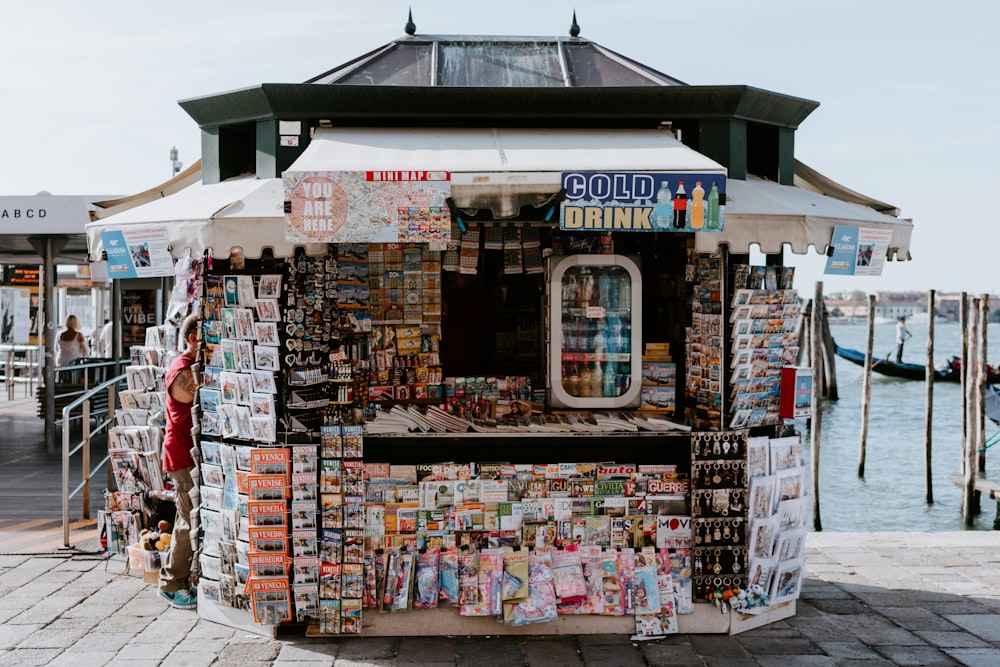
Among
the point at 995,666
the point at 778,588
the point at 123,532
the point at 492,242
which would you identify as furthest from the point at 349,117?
the point at 995,666

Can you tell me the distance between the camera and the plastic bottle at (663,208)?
16.4ft

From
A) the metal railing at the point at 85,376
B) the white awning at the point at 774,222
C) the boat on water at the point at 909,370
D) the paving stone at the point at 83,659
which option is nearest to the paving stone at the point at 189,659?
→ the paving stone at the point at 83,659

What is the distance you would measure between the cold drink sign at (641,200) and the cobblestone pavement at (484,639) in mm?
2375

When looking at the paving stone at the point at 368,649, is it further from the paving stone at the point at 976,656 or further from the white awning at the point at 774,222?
the paving stone at the point at 976,656

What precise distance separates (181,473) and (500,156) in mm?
2872

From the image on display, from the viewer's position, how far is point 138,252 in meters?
5.34

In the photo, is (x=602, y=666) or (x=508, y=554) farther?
(x=508, y=554)

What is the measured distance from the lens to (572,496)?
18.2 feet

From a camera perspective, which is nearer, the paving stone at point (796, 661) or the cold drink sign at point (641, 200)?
the cold drink sign at point (641, 200)

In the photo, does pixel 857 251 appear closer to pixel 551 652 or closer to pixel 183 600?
pixel 551 652

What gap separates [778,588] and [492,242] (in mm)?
2885

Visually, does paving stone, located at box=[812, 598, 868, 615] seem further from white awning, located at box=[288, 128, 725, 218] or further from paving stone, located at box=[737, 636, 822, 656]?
white awning, located at box=[288, 128, 725, 218]

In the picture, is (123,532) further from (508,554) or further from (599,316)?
(599,316)

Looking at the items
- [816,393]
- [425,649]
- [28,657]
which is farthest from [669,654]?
[816,393]
